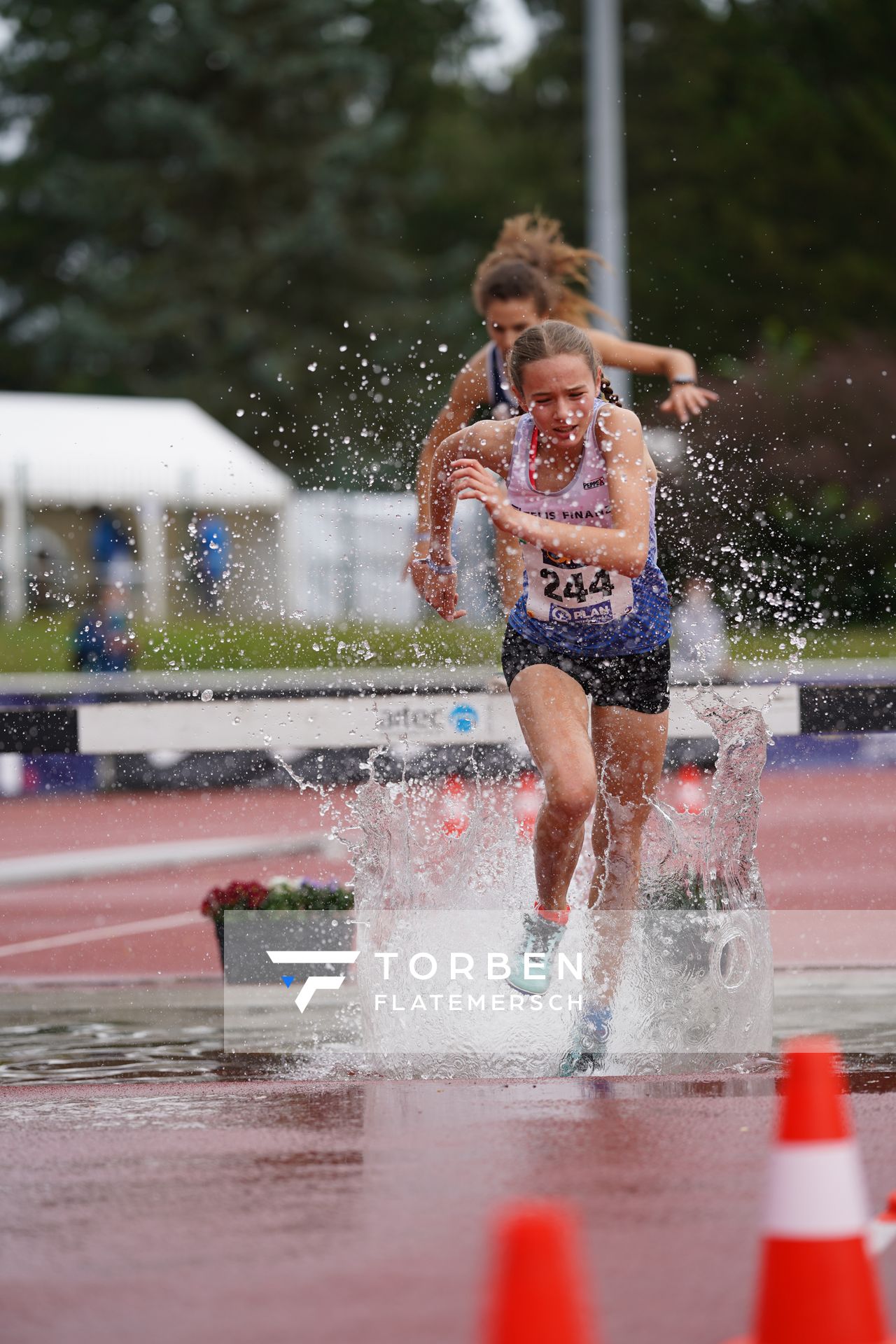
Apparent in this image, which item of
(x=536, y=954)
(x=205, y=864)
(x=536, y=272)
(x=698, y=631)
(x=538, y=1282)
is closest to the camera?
(x=538, y=1282)

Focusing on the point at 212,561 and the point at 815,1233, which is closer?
the point at 815,1233

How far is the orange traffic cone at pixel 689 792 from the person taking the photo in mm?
9398

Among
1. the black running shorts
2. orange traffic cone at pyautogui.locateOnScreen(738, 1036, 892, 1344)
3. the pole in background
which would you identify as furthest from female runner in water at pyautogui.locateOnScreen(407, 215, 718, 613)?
the pole in background

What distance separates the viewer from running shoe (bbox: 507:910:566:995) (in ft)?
16.7

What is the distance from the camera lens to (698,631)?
48.8 feet

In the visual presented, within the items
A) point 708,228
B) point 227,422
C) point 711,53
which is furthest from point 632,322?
point 227,422

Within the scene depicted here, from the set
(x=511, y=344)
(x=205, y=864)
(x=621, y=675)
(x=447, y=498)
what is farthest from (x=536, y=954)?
(x=205, y=864)

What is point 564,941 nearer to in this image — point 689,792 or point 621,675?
point 621,675

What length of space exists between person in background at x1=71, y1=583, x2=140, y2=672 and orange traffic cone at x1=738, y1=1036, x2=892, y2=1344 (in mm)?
13902

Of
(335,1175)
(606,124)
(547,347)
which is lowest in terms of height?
(335,1175)

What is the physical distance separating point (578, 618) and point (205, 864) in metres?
5.43

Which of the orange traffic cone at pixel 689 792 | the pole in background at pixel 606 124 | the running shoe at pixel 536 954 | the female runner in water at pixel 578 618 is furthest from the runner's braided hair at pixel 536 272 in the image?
the pole in background at pixel 606 124

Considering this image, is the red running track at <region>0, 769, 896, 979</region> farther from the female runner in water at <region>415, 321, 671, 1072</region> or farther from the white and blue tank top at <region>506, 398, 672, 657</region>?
the white and blue tank top at <region>506, 398, 672, 657</region>

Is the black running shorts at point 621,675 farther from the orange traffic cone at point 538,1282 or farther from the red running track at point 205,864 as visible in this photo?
the orange traffic cone at point 538,1282
